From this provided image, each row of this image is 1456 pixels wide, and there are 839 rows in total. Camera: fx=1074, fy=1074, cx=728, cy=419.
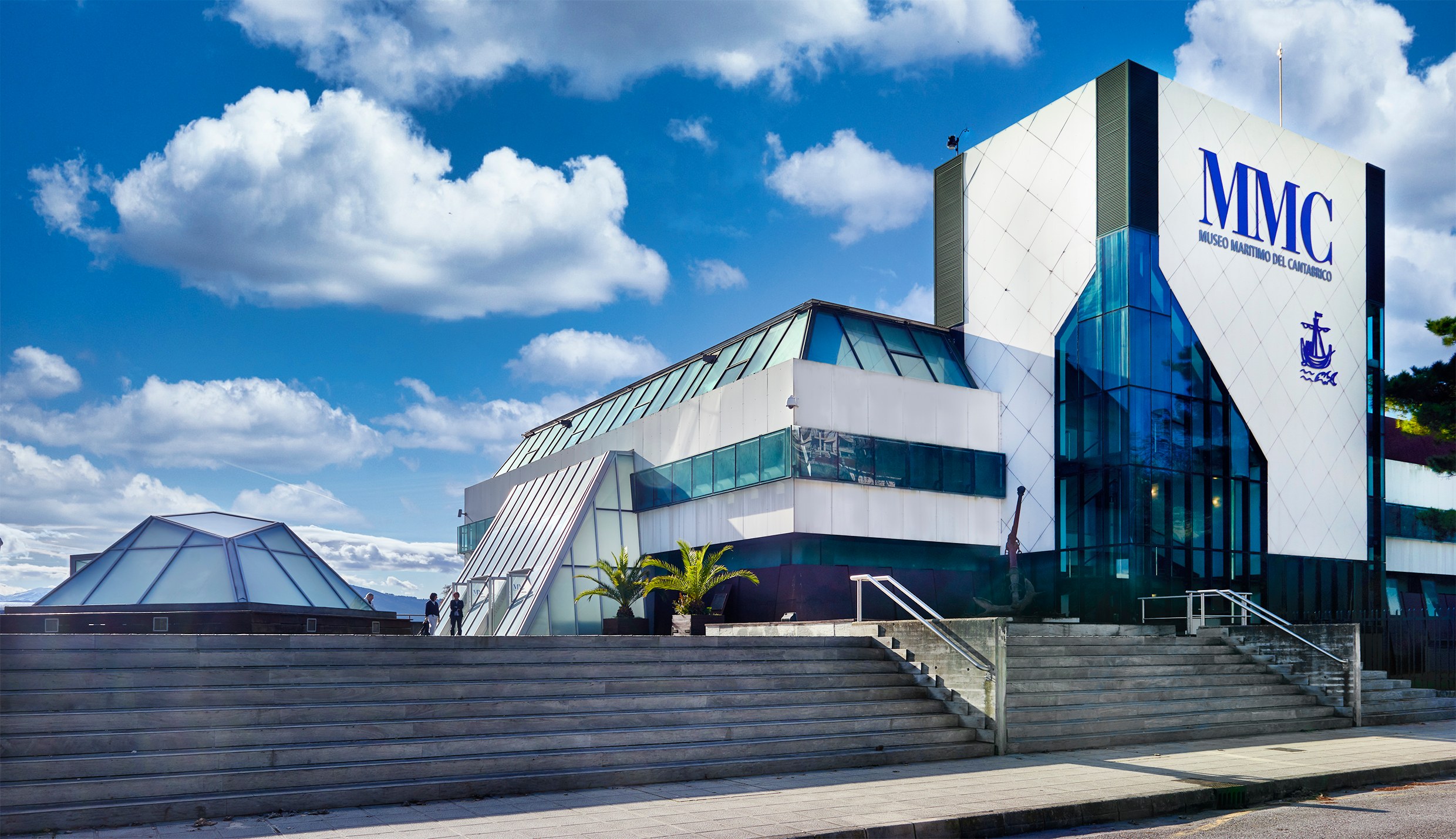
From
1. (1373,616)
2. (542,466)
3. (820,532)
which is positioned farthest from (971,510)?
(542,466)

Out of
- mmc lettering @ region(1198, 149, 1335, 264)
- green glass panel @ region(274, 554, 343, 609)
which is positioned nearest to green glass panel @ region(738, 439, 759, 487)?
green glass panel @ region(274, 554, 343, 609)

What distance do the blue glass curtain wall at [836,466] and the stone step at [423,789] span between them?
34.9 feet

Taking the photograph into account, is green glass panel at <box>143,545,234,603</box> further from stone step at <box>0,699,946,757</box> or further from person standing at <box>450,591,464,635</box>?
stone step at <box>0,699,946,757</box>

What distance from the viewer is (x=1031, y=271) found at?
1073 inches

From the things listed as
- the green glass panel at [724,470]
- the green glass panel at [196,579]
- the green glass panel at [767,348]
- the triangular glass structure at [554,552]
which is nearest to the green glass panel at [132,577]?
the green glass panel at [196,579]

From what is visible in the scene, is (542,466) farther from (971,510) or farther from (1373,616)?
(1373,616)

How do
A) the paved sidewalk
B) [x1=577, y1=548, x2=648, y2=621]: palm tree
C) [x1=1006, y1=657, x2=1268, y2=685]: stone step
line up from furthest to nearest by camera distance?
1. [x1=577, y1=548, x2=648, y2=621]: palm tree
2. [x1=1006, y1=657, x2=1268, y2=685]: stone step
3. the paved sidewalk

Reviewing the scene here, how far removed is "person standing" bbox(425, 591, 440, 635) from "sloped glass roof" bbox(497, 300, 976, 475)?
786cm

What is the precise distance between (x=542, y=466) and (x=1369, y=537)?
24633 mm

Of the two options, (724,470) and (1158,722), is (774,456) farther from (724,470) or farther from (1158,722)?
(1158,722)

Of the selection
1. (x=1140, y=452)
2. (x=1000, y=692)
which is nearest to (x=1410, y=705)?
(x=1140, y=452)

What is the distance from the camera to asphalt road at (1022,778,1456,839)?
9312mm

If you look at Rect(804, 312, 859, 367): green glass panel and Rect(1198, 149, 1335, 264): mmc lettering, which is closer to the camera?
Rect(804, 312, 859, 367): green glass panel

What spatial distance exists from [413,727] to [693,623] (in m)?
12.3
